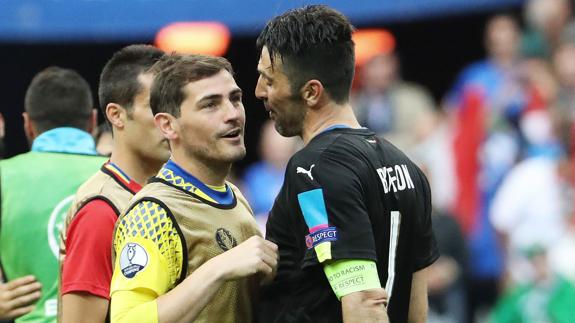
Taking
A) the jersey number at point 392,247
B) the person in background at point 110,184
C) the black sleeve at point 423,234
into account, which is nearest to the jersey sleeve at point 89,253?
the person in background at point 110,184

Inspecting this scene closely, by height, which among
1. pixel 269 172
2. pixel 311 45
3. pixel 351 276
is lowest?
pixel 269 172

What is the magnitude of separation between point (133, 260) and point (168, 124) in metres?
0.63

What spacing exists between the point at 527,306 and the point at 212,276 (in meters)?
6.44

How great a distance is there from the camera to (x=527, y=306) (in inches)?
421

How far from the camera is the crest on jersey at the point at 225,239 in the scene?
16.3 ft

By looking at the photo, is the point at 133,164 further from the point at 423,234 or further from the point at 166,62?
the point at 423,234

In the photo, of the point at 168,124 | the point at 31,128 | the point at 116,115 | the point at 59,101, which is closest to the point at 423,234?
the point at 168,124

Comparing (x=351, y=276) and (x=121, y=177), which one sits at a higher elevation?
(x=121, y=177)

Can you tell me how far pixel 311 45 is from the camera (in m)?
4.91

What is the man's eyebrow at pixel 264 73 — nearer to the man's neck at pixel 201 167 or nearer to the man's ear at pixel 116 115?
the man's neck at pixel 201 167

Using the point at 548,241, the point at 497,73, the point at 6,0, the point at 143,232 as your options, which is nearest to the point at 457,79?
the point at 497,73

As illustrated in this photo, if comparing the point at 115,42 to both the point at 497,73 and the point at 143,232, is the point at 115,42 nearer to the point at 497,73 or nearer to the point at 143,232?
the point at 497,73

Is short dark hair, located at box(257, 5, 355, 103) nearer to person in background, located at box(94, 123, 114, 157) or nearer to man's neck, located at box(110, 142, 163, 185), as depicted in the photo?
man's neck, located at box(110, 142, 163, 185)

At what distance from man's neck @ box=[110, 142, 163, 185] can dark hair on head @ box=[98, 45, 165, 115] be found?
186mm
